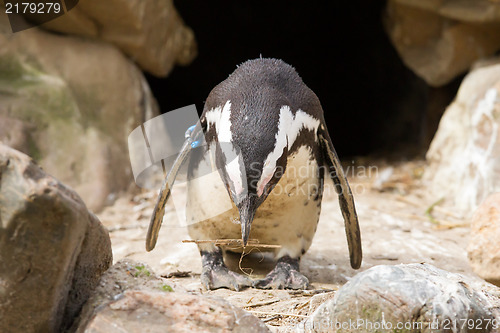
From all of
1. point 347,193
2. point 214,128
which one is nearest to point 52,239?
point 214,128

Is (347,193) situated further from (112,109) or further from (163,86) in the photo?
(163,86)

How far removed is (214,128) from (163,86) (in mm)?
5631

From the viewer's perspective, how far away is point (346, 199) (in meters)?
3.43

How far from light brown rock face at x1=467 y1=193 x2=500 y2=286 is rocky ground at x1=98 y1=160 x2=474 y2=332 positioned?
0.69 meters


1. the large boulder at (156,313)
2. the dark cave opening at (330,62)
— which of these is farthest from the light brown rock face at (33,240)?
the dark cave opening at (330,62)

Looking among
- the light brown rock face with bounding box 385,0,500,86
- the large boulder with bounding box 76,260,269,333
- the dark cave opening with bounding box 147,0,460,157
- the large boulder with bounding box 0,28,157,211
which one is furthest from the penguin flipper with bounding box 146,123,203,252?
the dark cave opening with bounding box 147,0,460,157

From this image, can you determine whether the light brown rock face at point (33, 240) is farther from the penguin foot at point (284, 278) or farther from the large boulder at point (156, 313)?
the penguin foot at point (284, 278)

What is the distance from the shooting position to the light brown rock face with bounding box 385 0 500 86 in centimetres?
543

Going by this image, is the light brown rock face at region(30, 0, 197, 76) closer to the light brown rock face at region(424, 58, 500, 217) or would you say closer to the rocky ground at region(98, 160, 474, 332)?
the rocky ground at region(98, 160, 474, 332)

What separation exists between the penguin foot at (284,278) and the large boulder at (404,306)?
1015 millimetres

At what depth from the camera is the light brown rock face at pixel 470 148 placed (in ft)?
16.0

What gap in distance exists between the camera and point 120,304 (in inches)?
71.1

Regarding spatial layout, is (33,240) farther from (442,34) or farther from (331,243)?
(442,34)

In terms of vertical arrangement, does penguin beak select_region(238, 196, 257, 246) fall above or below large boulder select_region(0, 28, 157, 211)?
above
